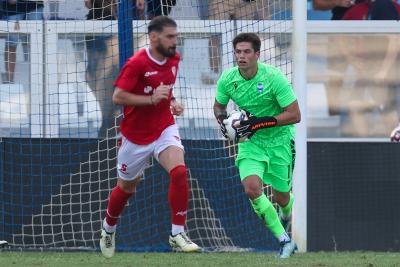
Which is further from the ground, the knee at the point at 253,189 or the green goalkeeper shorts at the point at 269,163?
the green goalkeeper shorts at the point at 269,163

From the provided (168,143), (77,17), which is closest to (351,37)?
(77,17)

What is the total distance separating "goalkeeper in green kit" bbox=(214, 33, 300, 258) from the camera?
10961mm

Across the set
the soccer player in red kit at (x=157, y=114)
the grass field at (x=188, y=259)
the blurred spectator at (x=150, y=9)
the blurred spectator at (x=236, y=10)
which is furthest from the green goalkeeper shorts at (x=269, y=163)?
the blurred spectator at (x=150, y=9)

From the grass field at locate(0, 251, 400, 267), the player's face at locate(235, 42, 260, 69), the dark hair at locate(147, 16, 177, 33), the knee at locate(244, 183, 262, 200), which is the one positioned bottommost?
the grass field at locate(0, 251, 400, 267)

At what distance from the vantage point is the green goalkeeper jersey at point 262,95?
36.4 ft

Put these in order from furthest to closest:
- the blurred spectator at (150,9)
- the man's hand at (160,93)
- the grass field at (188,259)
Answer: the blurred spectator at (150,9)
the grass field at (188,259)
the man's hand at (160,93)

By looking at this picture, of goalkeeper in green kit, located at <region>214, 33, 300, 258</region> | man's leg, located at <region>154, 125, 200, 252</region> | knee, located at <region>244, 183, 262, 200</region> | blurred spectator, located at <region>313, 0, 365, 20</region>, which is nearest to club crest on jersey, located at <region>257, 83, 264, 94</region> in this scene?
goalkeeper in green kit, located at <region>214, 33, 300, 258</region>

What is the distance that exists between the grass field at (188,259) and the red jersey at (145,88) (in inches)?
44.6

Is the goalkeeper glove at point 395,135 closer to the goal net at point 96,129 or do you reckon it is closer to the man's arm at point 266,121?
the goal net at point 96,129

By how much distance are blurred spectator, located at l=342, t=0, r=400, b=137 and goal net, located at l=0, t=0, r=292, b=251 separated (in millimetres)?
1552

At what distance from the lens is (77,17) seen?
13.3 metres

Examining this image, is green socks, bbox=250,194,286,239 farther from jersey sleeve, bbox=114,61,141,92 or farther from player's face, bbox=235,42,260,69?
jersey sleeve, bbox=114,61,141,92

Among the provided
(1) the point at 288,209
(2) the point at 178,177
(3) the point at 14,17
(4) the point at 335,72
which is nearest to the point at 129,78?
(2) the point at 178,177

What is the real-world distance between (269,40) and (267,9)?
1.16ft
